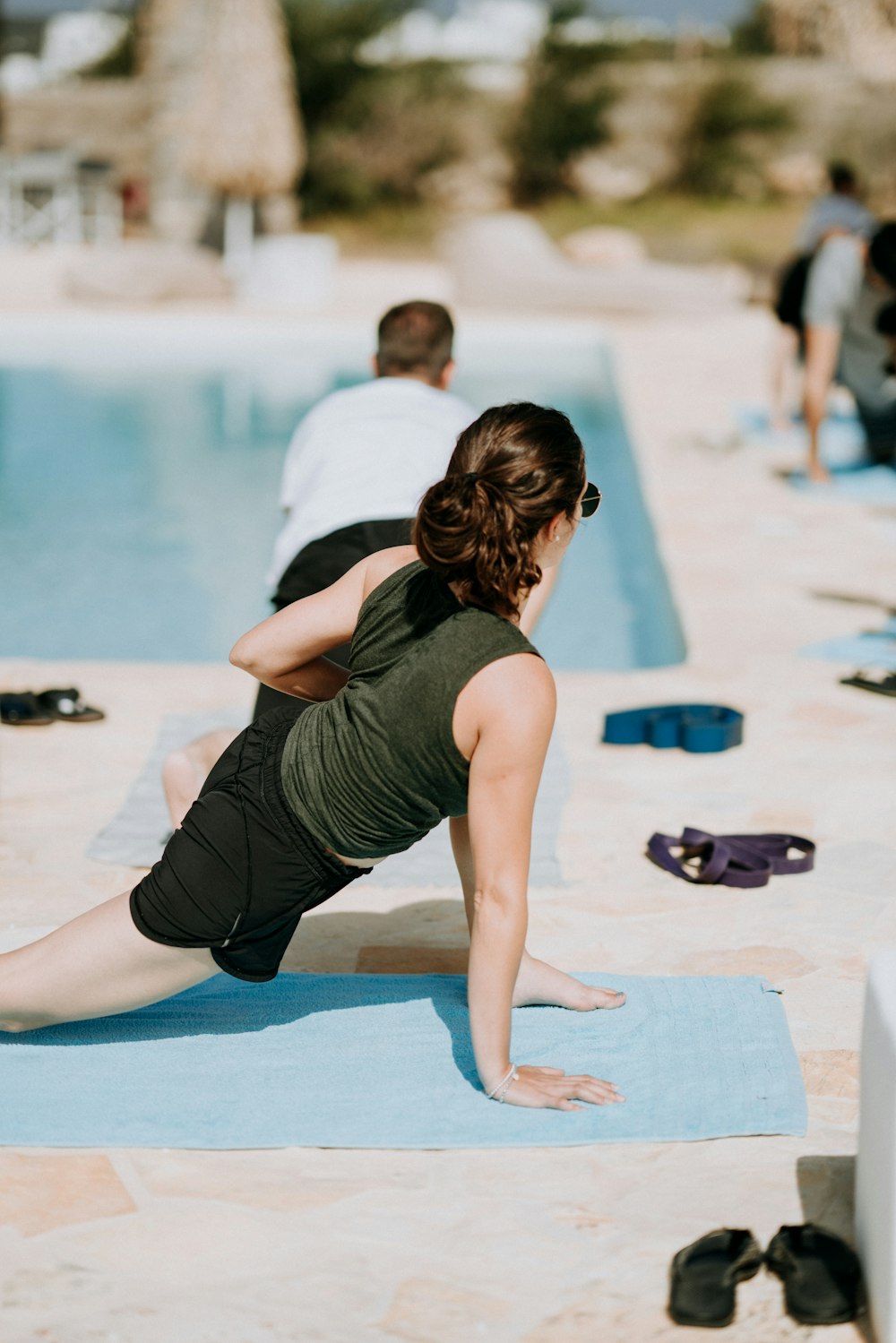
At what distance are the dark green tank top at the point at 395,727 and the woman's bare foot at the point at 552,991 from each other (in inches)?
19.7

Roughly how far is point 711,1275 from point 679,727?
2.56m

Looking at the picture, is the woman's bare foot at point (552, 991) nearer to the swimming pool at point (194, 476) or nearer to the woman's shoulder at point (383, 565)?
the woman's shoulder at point (383, 565)

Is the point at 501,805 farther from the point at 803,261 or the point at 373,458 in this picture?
the point at 803,261

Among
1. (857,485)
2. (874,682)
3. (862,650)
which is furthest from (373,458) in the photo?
(857,485)

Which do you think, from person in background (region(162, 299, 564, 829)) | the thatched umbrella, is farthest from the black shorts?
the thatched umbrella

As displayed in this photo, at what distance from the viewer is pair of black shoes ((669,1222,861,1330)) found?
209 centimetres

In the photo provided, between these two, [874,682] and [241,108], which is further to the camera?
[241,108]

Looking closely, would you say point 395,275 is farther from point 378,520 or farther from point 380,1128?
point 380,1128

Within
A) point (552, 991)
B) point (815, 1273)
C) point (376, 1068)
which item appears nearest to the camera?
point (815, 1273)

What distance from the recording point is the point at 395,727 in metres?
2.46

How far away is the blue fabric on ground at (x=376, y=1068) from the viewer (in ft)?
8.36

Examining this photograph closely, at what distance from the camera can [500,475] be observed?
7.47 ft

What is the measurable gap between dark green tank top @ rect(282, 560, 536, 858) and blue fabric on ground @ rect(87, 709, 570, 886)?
3.79 ft

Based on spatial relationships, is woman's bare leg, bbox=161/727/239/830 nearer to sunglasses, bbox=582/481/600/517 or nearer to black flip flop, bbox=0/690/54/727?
black flip flop, bbox=0/690/54/727
